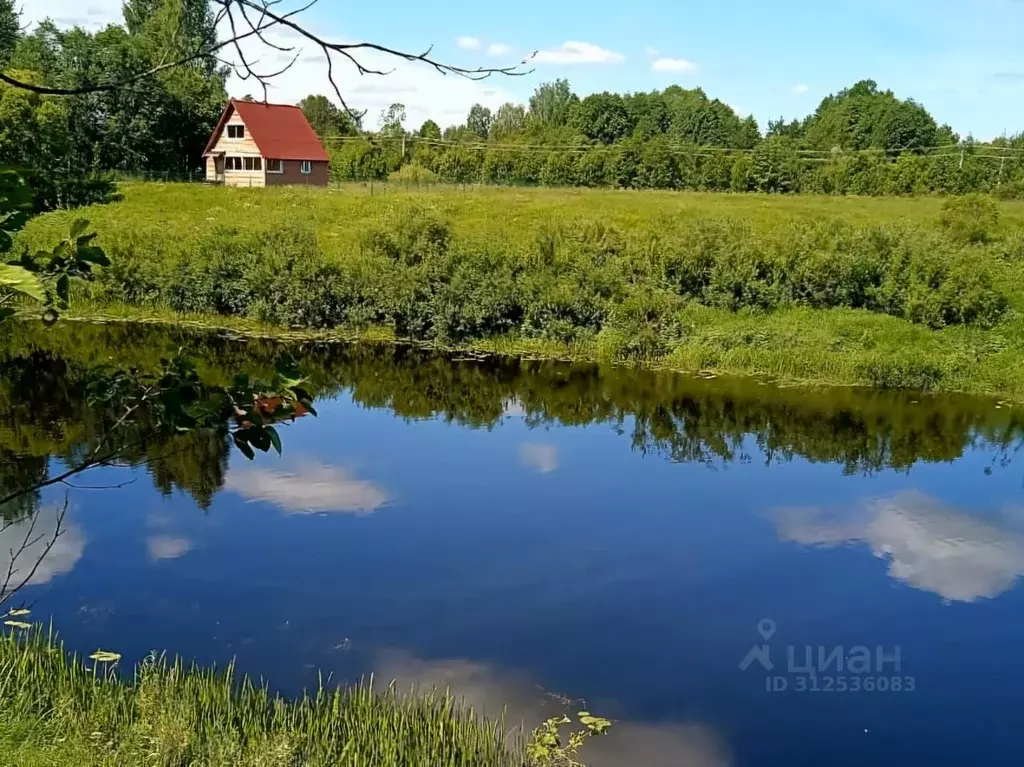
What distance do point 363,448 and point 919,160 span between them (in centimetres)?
4500

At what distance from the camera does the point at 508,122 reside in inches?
3238

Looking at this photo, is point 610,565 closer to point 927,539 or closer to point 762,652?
point 762,652

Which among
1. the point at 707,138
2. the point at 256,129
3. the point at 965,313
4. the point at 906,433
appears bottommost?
the point at 906,433

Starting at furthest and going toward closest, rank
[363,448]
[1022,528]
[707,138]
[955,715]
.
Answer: [707,138] < [363,448] < [1022,528] < [955,715]

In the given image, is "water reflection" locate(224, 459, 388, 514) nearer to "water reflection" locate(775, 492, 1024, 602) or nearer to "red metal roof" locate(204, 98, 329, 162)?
"water reflection" locate(775, 492, 1024, 602)

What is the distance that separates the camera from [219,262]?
68.5 ft

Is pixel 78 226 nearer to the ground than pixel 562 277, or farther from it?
farther from it

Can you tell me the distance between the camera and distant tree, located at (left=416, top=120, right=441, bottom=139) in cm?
6089

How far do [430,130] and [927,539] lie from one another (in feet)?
185

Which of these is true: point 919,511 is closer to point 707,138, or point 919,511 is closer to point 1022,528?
point 1022,528

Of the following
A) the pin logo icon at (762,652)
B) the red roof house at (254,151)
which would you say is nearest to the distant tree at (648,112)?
the red roof house at (254,151)

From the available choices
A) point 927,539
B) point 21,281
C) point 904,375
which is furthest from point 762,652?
point 904,375

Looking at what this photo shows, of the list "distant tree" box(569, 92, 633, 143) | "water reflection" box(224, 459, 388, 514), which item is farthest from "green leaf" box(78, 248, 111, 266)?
"distant tree" box(569, 92, 633, 143)

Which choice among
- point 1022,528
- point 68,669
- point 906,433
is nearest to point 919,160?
point 906,433
